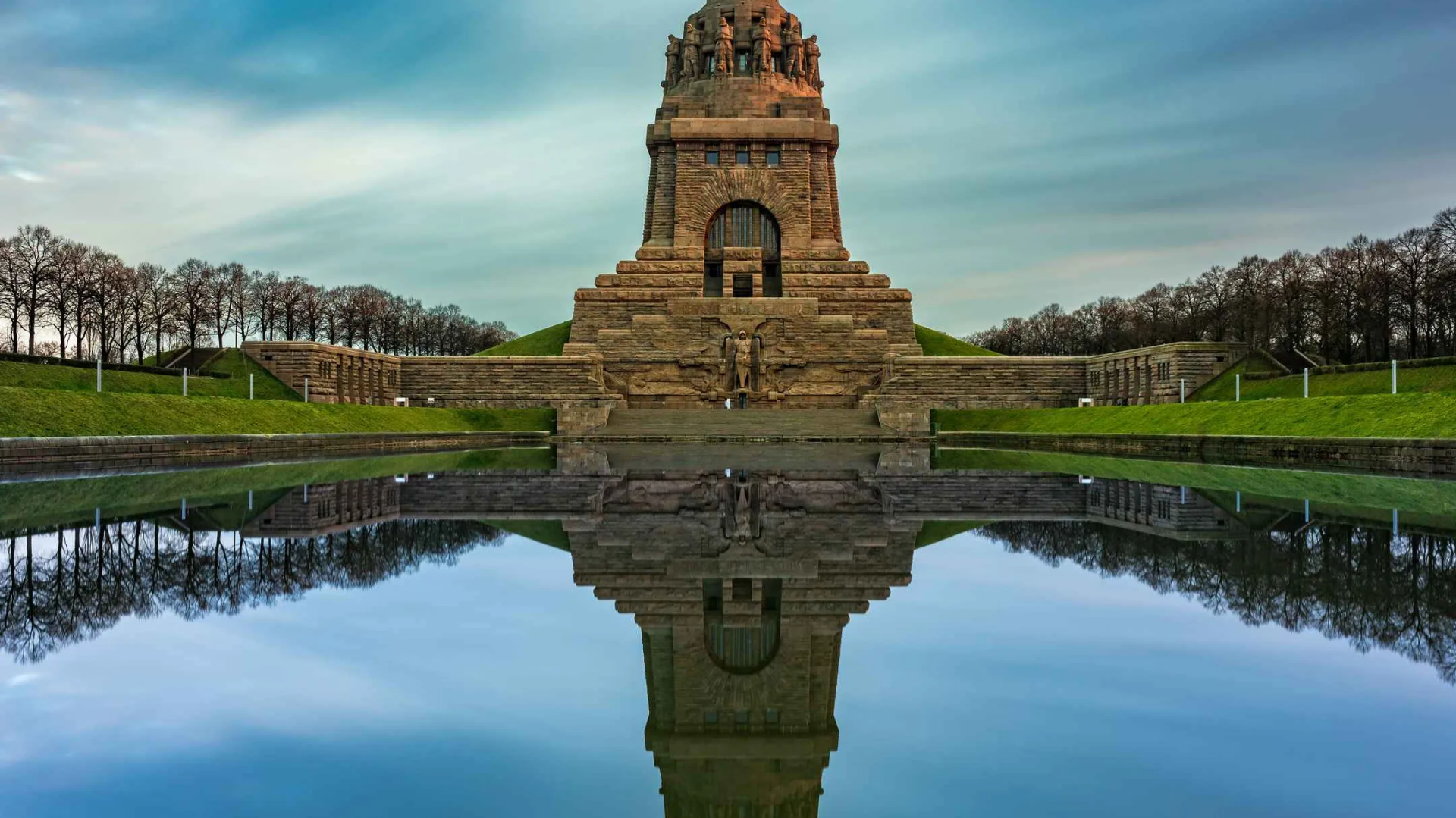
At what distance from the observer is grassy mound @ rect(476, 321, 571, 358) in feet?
191

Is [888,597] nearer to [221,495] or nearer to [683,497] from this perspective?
[683,497]

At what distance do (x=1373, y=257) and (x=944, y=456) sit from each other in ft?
109

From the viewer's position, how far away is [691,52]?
55.4 m

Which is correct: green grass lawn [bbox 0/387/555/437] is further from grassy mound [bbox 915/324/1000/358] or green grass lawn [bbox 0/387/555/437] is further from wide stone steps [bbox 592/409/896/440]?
grassy mound [bbox 915/324/1000/358]

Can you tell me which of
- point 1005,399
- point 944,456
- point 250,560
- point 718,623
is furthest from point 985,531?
point 1005,399

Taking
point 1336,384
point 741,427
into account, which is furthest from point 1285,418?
point 741,427

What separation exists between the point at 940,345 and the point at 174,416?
45.4 m

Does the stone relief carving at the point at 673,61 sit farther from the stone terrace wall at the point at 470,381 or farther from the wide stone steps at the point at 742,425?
the wide stone steps at the point at 742,425

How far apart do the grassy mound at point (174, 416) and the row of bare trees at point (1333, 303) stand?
39653 mm

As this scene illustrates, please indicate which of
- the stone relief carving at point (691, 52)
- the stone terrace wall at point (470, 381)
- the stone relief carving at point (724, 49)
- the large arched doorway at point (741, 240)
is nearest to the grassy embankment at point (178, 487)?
the stone terrace wall at point (470, 381)

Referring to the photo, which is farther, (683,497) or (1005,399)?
(1005,399)

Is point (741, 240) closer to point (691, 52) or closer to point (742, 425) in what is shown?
point (691, 52)

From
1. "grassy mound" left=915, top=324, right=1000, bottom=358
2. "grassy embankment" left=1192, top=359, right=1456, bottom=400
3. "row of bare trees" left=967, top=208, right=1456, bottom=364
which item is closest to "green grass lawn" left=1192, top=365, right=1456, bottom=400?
"grassy embankment" left=1192, top=359, right=1456, bottom=400

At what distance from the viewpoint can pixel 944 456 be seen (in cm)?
2400
